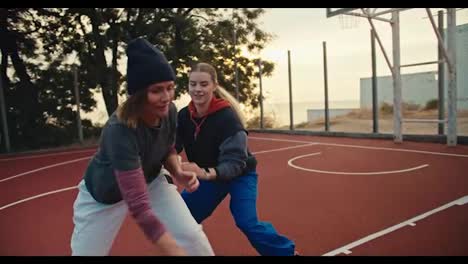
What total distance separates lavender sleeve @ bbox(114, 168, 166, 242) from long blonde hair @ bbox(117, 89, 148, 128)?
9.7 inches

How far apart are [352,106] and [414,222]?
9.13 metres

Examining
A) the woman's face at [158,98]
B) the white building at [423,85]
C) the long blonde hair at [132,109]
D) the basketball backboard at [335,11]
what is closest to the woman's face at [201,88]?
the woman's face at [158,98]

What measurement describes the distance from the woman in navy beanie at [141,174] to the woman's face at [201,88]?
45 cm

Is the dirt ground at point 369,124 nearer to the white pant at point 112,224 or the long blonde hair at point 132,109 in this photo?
the white pant at point 112,224

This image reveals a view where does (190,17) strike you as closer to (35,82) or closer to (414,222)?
(35,82)

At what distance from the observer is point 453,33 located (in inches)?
316

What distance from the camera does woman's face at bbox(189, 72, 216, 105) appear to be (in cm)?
278

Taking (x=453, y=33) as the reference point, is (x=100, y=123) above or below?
below

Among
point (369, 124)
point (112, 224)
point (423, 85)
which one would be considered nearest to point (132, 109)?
point (112, 224)

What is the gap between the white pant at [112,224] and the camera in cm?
215

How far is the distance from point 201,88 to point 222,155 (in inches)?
20.1

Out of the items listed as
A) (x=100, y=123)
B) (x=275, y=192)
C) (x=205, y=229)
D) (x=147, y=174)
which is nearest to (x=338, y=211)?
(x=275, y=192)
